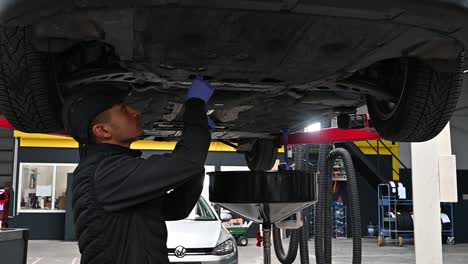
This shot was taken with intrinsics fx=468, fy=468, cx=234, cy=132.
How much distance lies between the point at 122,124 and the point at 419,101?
1.14 meters

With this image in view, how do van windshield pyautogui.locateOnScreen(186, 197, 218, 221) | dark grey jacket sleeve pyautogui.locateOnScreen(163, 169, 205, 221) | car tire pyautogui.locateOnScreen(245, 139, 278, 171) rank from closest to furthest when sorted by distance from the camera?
1. dark grey jacket sleeve pyautogui.locateOnScreen(163, 169, 205, 221)
2. car tire pyautogui.locateOnScreen(245, 139, 278, 171)
3. van windshield pyautogui.locateOnScreen(186, 197, 218, 221)

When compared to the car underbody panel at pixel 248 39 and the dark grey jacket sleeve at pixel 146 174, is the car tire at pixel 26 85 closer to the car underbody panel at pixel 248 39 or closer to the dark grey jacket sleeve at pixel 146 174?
the car underbody panel at pixel 248 39

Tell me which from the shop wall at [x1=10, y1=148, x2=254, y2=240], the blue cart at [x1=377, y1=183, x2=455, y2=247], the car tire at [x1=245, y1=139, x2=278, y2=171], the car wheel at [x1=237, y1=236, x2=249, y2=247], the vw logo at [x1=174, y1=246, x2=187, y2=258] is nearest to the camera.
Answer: the car tire at [x1=245, y1=139, x2=278, y2=171]

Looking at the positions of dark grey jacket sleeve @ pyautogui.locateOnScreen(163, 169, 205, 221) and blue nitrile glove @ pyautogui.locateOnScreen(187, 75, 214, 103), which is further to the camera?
dark grey jacket sleeve @ pyautogui.locateOnScreen(163, 169, 205, 221)

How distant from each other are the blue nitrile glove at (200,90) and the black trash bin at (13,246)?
1842 mm

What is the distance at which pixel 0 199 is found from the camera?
391 cm

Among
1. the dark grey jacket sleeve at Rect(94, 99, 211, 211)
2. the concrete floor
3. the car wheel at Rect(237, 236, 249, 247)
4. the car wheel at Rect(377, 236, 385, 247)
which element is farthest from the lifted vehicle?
the car wheel at Rect(377, 236, 385, 247)

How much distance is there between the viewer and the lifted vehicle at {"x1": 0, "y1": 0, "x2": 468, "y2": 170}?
116 centimetres

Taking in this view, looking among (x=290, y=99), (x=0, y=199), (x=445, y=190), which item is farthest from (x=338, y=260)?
(x=290, y=99)

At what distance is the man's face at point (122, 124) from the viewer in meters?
1.53

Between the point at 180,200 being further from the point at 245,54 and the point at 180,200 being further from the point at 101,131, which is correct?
the point at 245,54

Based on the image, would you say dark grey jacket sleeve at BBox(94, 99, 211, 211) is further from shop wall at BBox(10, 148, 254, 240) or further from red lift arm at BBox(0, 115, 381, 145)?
shop wall at BBox(10, 148, 254, 240)

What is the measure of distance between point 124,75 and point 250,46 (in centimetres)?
57

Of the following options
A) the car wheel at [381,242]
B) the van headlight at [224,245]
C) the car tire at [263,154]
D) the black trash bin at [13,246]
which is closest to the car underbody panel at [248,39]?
the black trash bin at [13,246]
